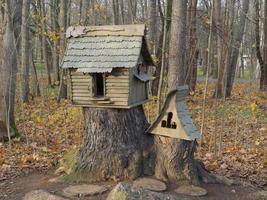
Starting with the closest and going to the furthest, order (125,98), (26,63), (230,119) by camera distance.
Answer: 1. (125,98)
2. (230,119)
3. (26,63)

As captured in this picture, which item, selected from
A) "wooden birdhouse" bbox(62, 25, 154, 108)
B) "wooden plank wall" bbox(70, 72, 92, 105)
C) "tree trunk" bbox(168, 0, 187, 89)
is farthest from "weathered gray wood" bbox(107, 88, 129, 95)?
"tree trunk" bbox(168, 0, 187, 89)

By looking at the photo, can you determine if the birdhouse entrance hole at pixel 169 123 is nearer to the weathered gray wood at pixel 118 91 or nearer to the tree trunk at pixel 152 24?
the weathered gray wood at pixel 118 91

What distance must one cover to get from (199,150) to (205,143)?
1.64 ft

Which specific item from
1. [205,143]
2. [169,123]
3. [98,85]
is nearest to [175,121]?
[169,123]

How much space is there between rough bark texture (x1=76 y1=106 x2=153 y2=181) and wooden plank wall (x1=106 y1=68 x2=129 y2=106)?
0.80ft

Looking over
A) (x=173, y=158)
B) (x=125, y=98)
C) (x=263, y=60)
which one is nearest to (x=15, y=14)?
(x=125, y=98)

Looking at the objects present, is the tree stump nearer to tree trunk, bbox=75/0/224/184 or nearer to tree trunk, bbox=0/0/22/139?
tree trunk, bbox=75/0/224/184

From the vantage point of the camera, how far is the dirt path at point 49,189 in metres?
4.79

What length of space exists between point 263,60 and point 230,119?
585 centimetres

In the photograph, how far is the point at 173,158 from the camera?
5.01 meters

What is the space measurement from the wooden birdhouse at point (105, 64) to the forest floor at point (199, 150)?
1.29 meters

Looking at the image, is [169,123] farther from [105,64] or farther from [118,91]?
[105,64]

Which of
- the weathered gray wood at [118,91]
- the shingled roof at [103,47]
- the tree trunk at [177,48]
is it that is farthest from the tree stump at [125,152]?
the tree trunk at [177,48]

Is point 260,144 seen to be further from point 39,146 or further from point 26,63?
point 26,63
